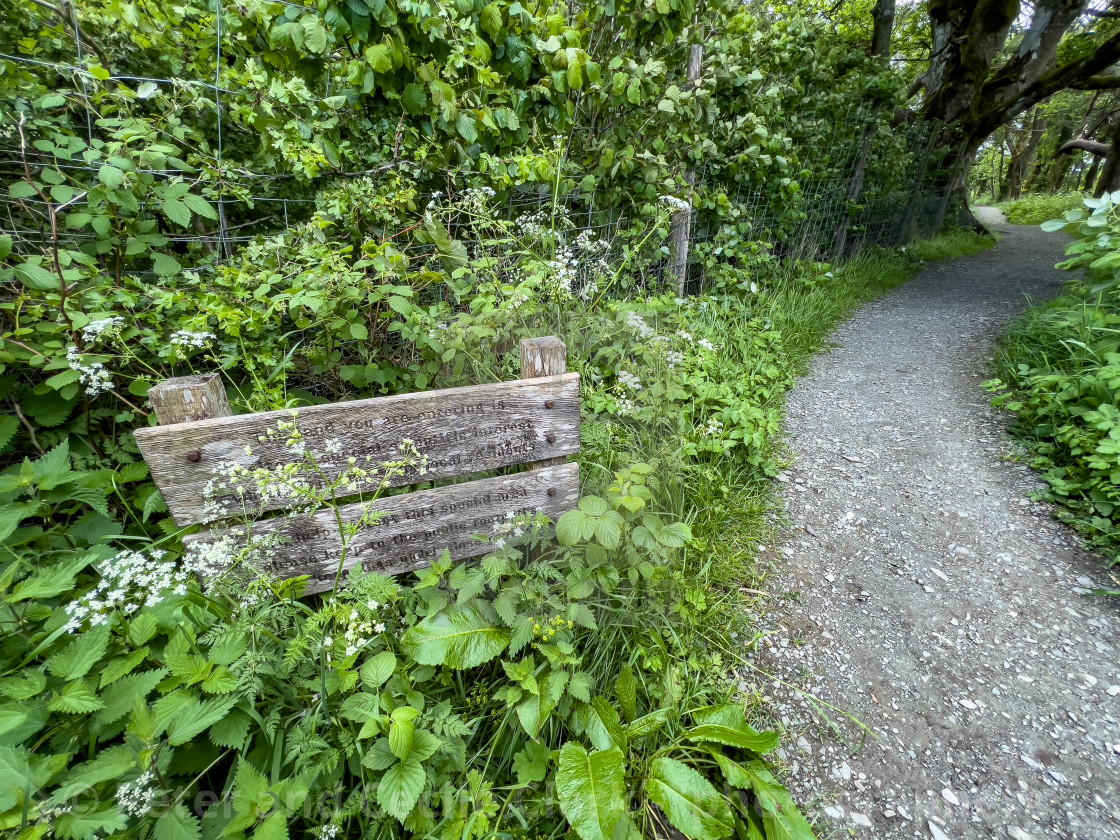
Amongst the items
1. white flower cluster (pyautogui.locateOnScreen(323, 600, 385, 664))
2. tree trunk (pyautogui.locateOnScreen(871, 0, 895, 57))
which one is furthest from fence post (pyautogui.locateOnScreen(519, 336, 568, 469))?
tree trunk (pyautogui.locateOnScreen(871, 0, 895, 57))

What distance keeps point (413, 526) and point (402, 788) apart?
809mm

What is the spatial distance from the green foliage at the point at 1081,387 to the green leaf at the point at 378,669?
10.6 feet

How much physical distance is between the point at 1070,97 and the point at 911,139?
63.0 feet

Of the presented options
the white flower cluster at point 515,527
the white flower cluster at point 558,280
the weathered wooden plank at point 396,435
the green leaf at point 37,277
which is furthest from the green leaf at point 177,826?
the white flower cluster at point 558,280

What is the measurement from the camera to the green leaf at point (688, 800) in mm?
1256

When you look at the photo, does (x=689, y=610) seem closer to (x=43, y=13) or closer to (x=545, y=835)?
(x=545, y=835)

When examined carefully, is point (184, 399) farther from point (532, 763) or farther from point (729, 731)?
point (729, 731)

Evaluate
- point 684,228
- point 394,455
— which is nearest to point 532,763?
point 394,455

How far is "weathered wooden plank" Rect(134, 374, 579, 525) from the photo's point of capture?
1439 mm

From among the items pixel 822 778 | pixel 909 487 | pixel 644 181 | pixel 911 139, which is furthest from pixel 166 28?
pixel 911 139

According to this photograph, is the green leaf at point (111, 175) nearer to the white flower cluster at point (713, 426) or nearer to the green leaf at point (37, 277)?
the green leaf at point (37, 277)

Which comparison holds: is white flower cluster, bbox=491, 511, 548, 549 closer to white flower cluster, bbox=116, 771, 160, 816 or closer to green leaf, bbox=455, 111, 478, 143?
white flower cluster, bbox=116, 771, 160, 816

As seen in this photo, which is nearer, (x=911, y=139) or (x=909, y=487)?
(x=909, y=487)

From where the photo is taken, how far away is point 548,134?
3043 millimetres
